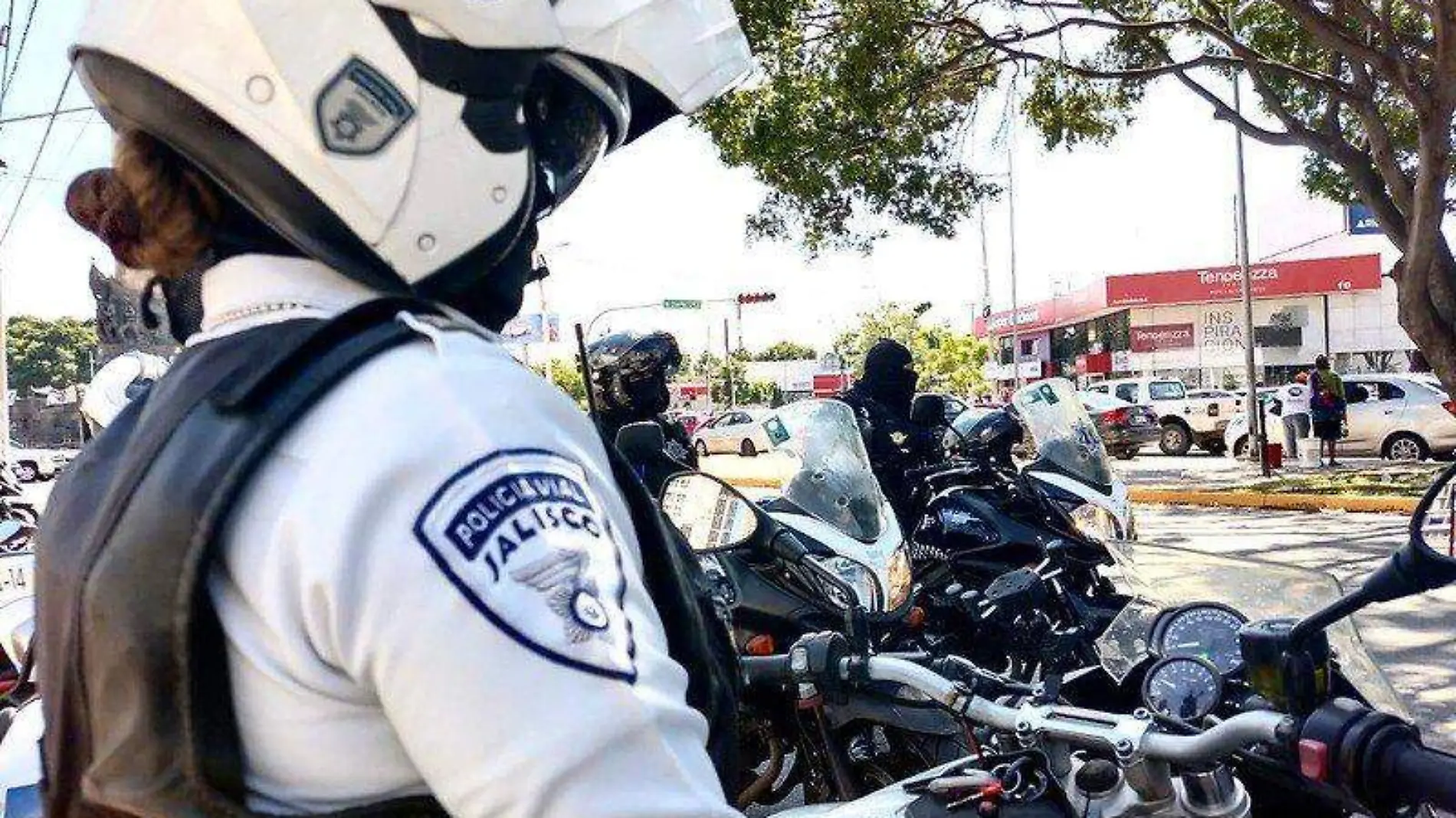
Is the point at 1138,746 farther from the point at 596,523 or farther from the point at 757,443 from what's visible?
the point at 757,443

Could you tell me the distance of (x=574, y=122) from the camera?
1169 millimetres

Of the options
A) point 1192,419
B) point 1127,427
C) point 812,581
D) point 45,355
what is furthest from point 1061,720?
point 45,355

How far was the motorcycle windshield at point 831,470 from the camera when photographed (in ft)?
14.9

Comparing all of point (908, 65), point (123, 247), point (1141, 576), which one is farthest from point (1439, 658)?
point (908, 65)

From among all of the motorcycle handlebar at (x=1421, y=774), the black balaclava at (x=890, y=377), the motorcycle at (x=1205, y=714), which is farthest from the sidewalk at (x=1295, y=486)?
the motorcycle handlebar at (x=1421, y=774)

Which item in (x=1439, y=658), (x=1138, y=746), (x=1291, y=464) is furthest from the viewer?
(x=1291, y=464)

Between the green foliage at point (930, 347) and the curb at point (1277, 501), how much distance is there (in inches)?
963

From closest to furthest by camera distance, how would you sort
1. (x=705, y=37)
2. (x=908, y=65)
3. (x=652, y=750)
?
(x=652, y=750) → (x=705, y=37) → (x=908, y=65)

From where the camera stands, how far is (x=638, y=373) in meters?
6.25

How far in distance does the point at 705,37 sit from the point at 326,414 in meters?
0.64

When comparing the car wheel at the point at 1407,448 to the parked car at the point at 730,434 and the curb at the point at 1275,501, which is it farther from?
the parked car at the point at 730,434

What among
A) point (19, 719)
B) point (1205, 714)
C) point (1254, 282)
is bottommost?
point (1205, 714)

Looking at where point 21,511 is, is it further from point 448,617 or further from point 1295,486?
point 1295,486

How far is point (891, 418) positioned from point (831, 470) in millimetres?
2265
